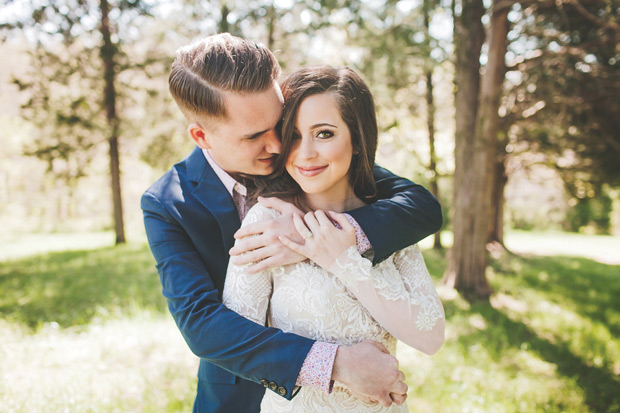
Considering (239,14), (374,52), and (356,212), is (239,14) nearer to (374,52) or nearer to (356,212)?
(374,52)

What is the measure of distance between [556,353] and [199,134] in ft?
18.5

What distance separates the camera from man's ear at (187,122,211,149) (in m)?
1.90

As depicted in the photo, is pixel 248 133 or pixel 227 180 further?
pixel 227 180

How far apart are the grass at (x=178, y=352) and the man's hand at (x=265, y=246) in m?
2.67

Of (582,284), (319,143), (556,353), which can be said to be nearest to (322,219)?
(319,143)

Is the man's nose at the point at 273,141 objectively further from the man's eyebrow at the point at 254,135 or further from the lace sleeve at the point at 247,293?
the lace sleeve at the point at 247,293

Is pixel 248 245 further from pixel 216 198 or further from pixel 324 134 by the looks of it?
pixel 324 134

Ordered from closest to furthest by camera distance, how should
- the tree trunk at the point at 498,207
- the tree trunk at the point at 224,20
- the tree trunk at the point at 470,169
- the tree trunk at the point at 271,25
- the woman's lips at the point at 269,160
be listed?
the woman's lips at the point at 269,160 → the tree trunk at the point at 470,169 → the tree trunk at the point at 224,20 → the tree trunk at the point at 271,25 → the tree trunk at the point at 498,207

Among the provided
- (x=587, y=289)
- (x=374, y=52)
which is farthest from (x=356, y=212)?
(x=587, y=289)

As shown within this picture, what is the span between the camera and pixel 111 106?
12289 mm

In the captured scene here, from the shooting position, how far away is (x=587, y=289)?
31.7 ft

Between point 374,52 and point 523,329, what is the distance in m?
5.59

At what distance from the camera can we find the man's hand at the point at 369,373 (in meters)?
1.34

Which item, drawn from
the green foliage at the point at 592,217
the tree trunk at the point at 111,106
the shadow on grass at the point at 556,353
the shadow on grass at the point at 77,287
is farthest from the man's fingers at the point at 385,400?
the green foliage at the point at 592,217
